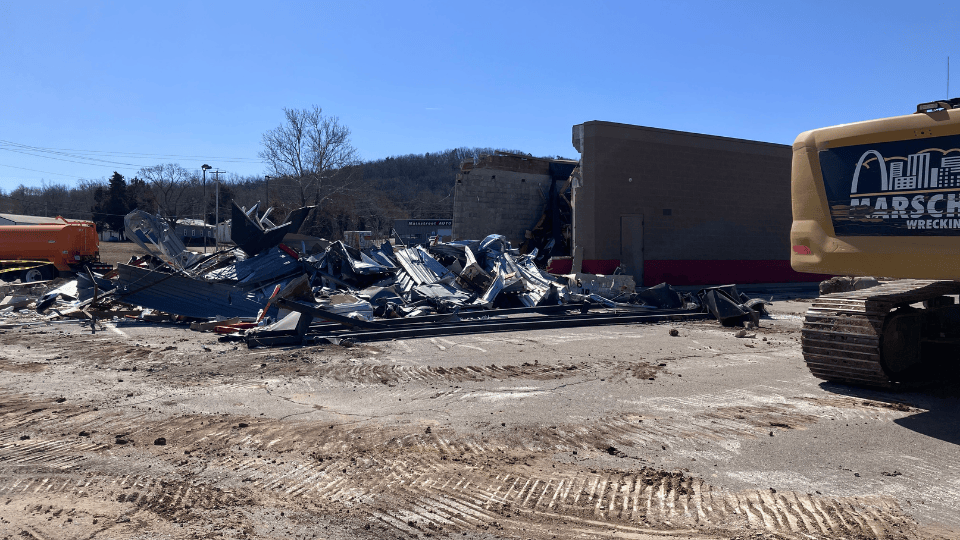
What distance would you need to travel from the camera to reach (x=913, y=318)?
7184 mm

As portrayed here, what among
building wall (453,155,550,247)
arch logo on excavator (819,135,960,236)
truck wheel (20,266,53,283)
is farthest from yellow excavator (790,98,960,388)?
truck wheel (20,266,53,283)

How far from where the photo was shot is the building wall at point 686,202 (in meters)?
22.2

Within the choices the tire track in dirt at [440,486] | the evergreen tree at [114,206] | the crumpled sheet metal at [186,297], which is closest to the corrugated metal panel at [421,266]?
the crumpled sheet metal at [186,297]

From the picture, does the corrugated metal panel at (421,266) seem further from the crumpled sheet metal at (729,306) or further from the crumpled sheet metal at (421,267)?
the crumpled sheet metal at (729,306)

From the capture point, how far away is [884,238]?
231 inches

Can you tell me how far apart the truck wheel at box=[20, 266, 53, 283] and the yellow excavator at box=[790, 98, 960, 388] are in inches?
1111

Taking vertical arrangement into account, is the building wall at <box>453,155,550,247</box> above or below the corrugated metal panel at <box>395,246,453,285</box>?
above

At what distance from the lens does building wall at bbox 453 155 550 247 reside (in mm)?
23953

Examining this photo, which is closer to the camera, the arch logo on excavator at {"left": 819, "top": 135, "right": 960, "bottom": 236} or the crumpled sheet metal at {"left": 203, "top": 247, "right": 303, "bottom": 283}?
the arch logo on excavator at {"left": 819, "top": 135, "right": 960, "bottom": 236}

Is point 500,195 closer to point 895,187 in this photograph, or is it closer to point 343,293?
point 343,293

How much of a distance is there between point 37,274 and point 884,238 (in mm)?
29108

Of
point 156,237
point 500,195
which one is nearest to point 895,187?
point 156,237

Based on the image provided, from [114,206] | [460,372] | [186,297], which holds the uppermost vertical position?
[114,206]

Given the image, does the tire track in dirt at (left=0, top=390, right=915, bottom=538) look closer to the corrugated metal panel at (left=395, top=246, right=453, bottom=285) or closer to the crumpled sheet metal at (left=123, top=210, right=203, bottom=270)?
the corrugated metal panel at (left=395, top=246, right=453, bottom=285)
